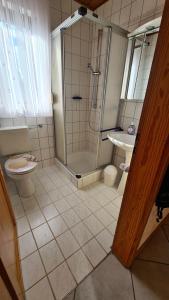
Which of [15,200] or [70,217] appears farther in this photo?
[15,200]

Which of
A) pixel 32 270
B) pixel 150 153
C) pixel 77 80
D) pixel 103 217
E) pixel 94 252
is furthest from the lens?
pixel 77 80

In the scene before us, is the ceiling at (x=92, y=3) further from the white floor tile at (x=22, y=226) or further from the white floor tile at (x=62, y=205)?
the white floor tile at (x=22, y=226)

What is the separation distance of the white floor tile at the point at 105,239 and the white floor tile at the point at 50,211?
1.72ft

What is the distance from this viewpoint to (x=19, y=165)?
1715 mm

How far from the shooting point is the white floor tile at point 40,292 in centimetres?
93

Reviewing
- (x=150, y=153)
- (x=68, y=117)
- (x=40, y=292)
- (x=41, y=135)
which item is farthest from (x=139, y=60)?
(x=40, y=292)

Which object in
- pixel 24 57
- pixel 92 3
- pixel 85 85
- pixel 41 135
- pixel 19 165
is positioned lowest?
pixel 19 165

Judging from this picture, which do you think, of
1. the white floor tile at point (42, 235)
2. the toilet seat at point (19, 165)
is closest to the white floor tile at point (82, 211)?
the white floor tile at point (42, 235)

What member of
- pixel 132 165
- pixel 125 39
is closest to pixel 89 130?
pixel 125 39

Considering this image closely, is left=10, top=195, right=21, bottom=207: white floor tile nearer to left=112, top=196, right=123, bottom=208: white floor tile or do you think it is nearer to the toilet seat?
the toilet seat

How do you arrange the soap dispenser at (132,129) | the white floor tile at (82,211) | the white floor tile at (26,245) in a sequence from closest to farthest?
the white floor tile at (26,245) < the white floor tile at (82,211) < the soap dispenser at (132,129)

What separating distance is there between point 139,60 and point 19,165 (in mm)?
1962

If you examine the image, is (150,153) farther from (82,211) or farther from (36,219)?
(36,219)

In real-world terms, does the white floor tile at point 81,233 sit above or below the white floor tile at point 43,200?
below
